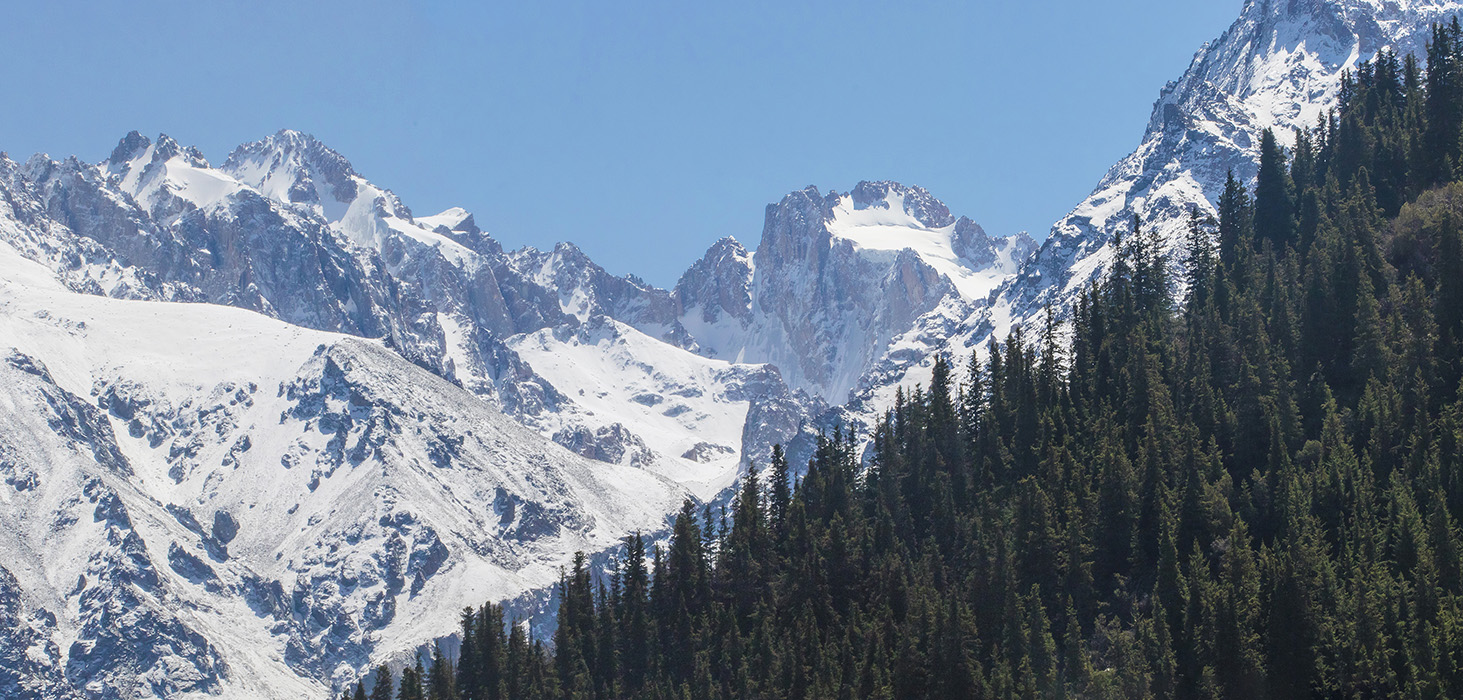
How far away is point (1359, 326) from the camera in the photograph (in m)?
187

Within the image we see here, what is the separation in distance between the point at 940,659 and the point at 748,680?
93.4ft

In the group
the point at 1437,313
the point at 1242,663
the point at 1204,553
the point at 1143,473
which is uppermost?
the point at 1437,313

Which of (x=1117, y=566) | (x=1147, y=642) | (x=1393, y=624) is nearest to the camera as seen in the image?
(x=1393, y=624)

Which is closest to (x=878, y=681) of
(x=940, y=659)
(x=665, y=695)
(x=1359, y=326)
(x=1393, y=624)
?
(x=940, y=659)

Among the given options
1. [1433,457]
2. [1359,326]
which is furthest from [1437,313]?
[1433,457]

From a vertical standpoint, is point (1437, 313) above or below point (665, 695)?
above

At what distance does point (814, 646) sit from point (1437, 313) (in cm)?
7730

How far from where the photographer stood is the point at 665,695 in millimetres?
190000

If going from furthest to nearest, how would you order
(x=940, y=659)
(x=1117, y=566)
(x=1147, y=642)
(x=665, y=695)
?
(x=665, y=695) → (x=1117, y=566) → (x=940, y=659) → (x=1147, y=642)

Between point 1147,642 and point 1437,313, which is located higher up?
point 1437,313

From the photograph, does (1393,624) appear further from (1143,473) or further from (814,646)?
(814,646)

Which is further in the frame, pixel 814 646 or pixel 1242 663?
pixel 814 646

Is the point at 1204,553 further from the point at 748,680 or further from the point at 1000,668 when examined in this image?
the point at 748,680

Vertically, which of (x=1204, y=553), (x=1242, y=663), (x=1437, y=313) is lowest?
(x=1242, y=663)
